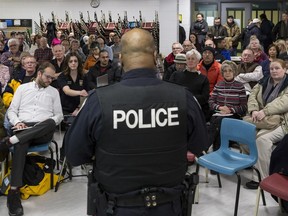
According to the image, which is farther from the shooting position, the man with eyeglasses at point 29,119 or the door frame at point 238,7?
the door frame at point 238,7

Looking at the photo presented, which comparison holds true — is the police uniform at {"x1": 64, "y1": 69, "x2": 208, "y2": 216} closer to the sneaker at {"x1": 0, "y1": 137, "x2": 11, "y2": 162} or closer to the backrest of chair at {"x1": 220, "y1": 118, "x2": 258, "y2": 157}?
the backrest of chair at {"x1": 220, "y1": 118, "x2": 258, "y2": 157}

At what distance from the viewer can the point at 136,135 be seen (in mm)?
1670

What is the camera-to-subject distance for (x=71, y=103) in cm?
496

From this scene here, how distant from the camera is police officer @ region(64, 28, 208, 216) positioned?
1.66 meters

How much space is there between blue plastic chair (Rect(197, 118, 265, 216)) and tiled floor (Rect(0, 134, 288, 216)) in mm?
229

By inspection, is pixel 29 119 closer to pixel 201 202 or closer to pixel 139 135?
Answer: pixel 201 202

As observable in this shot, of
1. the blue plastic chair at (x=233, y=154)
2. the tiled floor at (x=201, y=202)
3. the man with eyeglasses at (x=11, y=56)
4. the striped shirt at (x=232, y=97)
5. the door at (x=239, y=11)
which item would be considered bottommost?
the tiled floor at (x=201, y=202)

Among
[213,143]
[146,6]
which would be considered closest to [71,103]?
[213,143]

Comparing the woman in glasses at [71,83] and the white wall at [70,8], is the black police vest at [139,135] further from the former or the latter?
the white wall at [70,8]

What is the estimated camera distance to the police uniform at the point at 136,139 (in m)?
1.66

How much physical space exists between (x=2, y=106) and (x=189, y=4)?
8927mm

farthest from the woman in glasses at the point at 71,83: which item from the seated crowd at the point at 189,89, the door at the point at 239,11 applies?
the door at the point at 239,11

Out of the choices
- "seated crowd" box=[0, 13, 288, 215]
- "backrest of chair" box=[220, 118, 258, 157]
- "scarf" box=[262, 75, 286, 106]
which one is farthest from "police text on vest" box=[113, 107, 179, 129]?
"scarf" box=[262, 75, 286, 106]

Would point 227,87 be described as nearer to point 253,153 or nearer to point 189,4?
point 253,153
